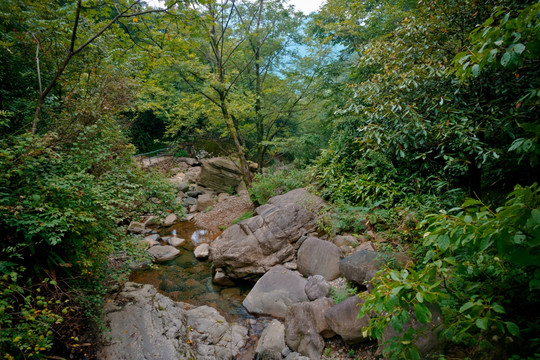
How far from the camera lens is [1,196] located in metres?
2.45

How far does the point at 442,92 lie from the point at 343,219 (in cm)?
286

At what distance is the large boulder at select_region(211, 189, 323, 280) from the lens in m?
5.80

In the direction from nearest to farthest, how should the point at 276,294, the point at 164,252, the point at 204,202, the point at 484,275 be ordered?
the point at 484,275 < the point at 276,294 < the point at 164,252 < the point at 204,202

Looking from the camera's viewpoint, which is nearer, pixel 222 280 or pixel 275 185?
pixel 222 280

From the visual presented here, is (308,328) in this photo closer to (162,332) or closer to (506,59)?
(162,332)

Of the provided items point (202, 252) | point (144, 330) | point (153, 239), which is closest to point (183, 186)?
point (153, 239)

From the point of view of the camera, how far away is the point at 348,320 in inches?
132

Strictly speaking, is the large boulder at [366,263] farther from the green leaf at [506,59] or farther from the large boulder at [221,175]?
the large boulder at [221,175]

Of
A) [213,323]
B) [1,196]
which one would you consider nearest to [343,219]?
[213,323]

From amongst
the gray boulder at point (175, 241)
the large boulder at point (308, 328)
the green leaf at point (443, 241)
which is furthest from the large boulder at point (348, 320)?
the gray boulder at point (175, 241)

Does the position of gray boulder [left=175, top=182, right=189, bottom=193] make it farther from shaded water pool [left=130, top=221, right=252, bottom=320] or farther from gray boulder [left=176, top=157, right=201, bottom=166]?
shaded water pool [left=130, top=221, right=252, bottom=320]

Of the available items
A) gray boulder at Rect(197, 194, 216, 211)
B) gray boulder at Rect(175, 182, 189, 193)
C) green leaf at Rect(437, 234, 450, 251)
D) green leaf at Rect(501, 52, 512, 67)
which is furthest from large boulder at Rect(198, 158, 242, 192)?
green leaf at Rect(501, 52, 512, 67)

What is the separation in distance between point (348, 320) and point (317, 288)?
3.28ft

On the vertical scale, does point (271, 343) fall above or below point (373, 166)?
below
